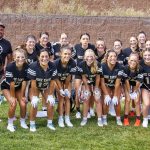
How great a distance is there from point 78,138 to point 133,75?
1.79m

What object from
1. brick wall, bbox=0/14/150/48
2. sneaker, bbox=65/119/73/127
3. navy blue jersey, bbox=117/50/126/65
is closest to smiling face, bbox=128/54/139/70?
navy blue jersey, bbox=117/50/126/65

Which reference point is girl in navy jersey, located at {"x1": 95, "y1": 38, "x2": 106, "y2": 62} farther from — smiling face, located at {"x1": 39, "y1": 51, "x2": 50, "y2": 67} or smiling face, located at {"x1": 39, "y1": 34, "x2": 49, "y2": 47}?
smiling face, located at {"x1": 39, "y1": 51, "x2": 50, "y2": 67}

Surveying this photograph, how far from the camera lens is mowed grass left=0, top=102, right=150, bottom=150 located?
22.5 ft

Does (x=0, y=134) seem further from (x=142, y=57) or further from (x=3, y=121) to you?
(x=142, y=57)

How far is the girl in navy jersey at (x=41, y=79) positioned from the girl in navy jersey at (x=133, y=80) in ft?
4.73

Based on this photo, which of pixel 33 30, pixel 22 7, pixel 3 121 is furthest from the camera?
pixel 22 7

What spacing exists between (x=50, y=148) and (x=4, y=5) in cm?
1131

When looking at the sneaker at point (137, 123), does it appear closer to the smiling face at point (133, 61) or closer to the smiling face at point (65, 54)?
the smiling face at point (133, 61)

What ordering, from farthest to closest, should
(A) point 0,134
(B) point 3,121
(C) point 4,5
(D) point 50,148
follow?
(C) point 4,5 → (B) point 3,121 → (A) point 0,134 → (D) point 50,148

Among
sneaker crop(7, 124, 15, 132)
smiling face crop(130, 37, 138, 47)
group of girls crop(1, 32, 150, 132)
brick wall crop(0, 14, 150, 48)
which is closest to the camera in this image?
sneaker crop(7, 124, 15, 132)

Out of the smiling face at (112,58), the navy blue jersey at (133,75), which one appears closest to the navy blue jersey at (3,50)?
the smiling face at (112,58)

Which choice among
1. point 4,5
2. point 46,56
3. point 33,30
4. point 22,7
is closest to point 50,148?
point 46,56

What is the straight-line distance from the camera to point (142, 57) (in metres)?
8.49

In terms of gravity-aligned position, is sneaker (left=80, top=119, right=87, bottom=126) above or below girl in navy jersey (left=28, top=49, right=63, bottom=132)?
below
